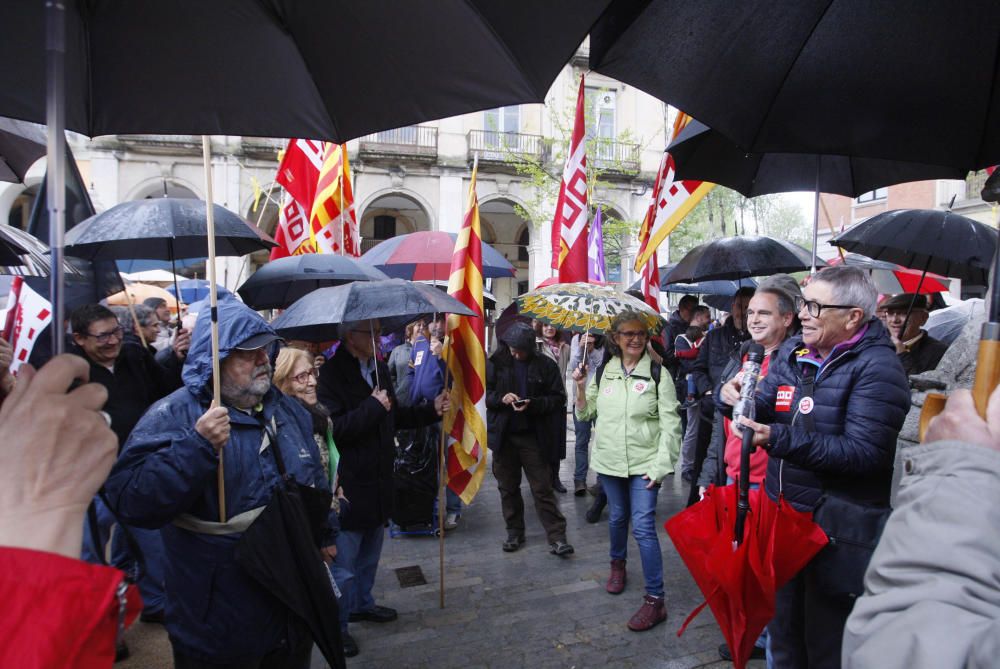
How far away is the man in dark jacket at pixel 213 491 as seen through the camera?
2268 mm

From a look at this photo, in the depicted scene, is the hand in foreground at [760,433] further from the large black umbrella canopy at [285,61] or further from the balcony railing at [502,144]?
the balcony railing at [502,144]

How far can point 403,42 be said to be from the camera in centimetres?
199

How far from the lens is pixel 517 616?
14.3 ft

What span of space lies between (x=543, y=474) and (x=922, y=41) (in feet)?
14.1

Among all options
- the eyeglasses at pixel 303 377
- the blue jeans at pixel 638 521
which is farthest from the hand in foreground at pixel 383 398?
the blue jeans at pixel 638 521

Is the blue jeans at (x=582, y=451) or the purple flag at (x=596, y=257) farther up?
the purple flag at (x=596, y=257)

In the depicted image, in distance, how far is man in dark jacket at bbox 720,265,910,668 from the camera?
262cm

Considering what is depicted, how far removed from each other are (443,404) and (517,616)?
61.1 inches

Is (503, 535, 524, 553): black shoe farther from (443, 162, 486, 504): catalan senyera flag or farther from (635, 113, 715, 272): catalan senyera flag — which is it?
(635, 113, 715, 272): catalan senyera flag

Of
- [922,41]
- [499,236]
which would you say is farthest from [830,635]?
[499,236]

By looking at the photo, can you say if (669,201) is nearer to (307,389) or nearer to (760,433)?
(760,433)

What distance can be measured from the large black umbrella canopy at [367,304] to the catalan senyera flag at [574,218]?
1609mm

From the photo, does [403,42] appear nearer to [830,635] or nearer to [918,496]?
[918,496]

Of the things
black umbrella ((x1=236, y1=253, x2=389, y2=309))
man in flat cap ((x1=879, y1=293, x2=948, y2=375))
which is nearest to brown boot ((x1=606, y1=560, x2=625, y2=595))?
man in flat cap ((x1=879, y1=293, x2=948, y2=375))
